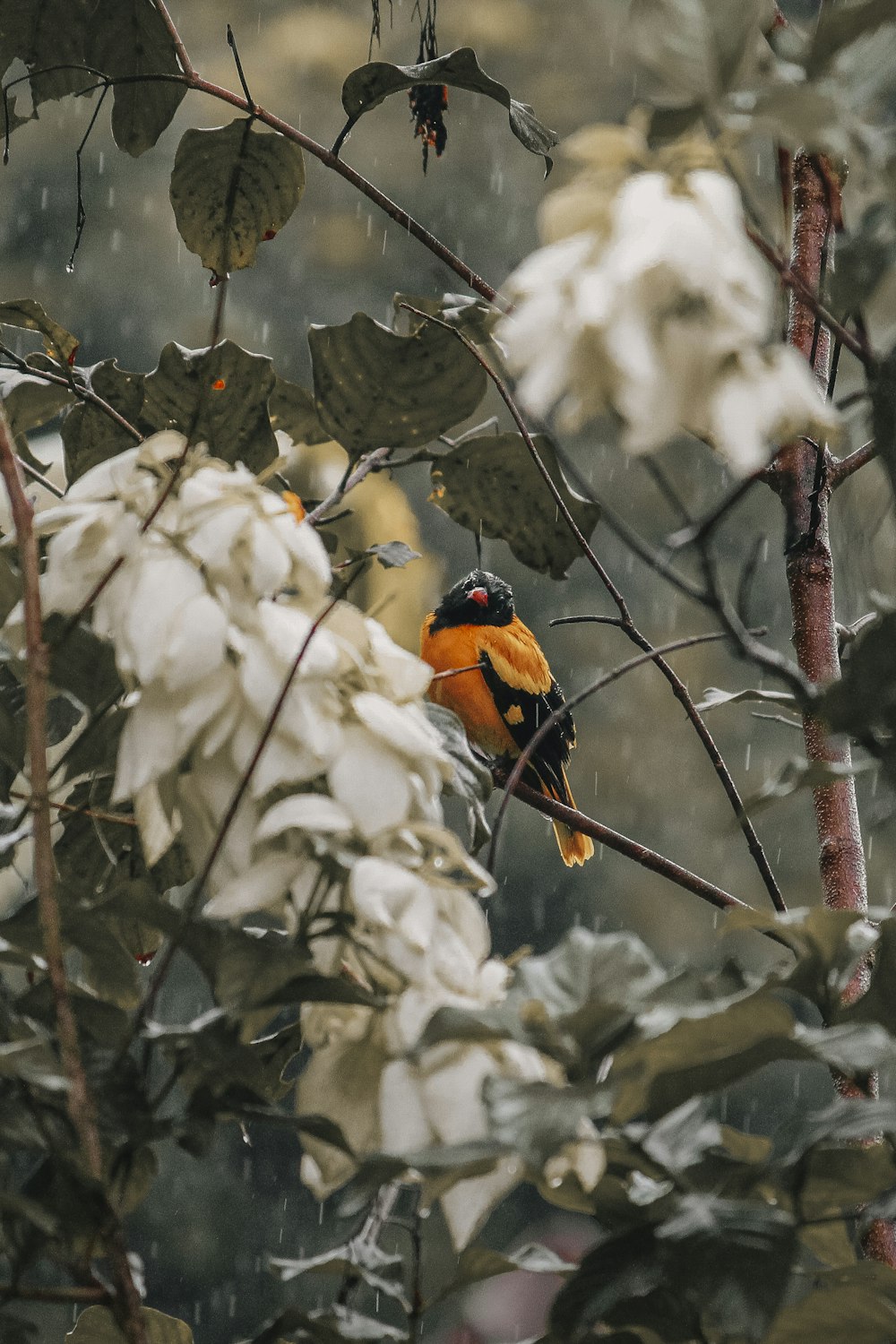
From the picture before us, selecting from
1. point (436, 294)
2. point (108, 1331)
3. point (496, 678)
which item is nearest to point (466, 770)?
point (108, 1331)

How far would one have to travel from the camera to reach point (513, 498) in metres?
0.73

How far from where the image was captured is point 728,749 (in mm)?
4398

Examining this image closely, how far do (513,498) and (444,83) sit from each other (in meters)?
0.22

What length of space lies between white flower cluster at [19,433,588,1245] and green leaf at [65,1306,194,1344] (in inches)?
6.7

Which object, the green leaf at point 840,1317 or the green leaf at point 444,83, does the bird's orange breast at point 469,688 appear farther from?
the green leaf at point 840,1317

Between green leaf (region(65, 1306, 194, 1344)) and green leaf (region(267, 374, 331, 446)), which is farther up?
green leaf (region(267, 374, 331, 446))

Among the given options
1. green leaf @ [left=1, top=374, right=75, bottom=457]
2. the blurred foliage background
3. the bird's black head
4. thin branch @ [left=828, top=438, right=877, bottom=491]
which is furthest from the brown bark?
the blurred foliage background

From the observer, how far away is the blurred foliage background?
159 inches

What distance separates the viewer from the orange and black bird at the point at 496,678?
6.18 feet

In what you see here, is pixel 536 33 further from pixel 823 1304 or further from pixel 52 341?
pixel 823 1304

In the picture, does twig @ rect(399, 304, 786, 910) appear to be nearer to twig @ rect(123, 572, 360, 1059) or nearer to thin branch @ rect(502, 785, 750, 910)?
thin branch @ rect(502, 785, 750, 910)

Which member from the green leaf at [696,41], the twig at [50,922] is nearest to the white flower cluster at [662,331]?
the green leaf at [696,41]

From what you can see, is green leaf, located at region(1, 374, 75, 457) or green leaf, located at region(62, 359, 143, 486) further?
green leaf, located at region(62, 359, 143, 486)

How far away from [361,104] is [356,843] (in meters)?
0.50
